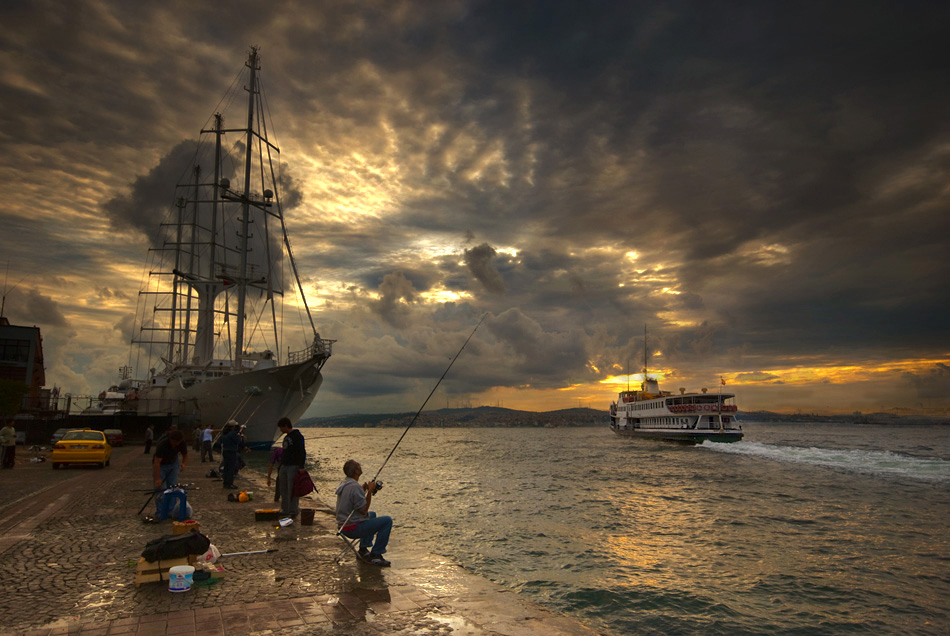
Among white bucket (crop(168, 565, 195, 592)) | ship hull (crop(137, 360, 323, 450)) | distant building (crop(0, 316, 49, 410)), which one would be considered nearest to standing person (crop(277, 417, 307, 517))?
white bucket (crop(168, 565, 195, 592))

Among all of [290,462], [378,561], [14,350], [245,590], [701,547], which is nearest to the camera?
[245,590]

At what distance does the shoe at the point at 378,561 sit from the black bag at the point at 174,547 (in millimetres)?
2384

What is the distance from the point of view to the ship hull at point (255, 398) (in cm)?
4172

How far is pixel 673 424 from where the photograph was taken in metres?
68.8

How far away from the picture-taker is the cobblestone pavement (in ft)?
18.0

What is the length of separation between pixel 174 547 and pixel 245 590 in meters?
1.16

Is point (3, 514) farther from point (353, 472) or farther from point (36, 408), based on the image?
point (36, 408)

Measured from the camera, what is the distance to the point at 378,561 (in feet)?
26.7

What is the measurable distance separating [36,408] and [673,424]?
237ft

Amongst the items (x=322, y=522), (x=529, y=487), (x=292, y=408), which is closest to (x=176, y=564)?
(x=322, y=522)

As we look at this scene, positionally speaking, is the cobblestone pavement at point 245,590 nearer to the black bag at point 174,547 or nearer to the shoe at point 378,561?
the shoe at point 378,561

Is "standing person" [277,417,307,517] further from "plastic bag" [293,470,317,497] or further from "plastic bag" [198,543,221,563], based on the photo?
"plastic bag" [198,543,221,563]

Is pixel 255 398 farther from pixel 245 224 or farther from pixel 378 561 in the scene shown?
pixel 378 561

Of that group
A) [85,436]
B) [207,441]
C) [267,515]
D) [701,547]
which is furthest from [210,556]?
[207,441]
